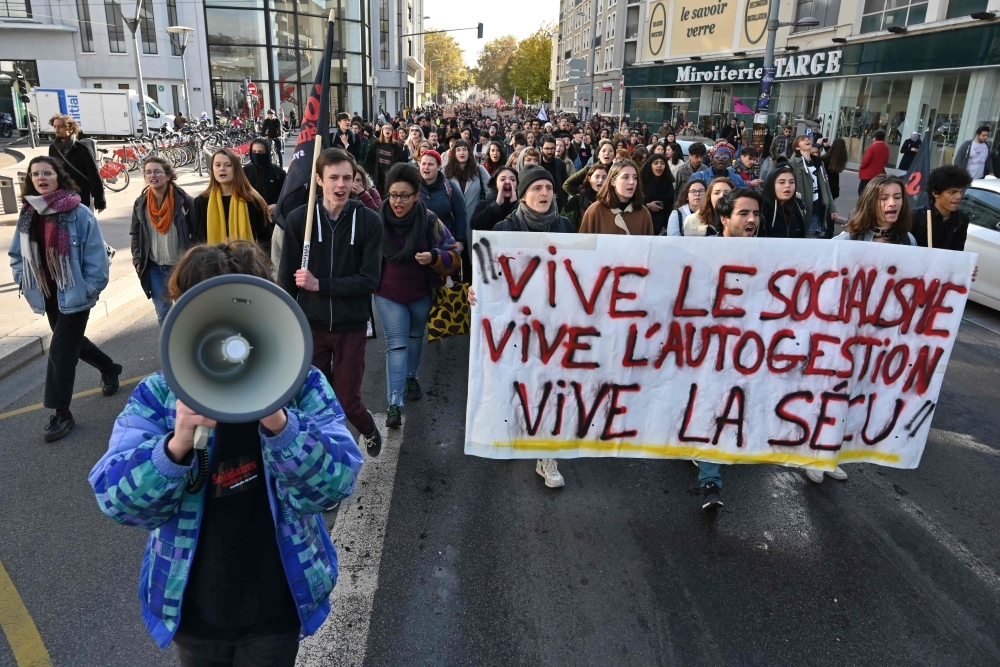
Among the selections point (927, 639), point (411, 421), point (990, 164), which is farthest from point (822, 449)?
point (990, 164)

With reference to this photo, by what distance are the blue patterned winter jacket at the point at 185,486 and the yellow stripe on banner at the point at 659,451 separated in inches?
71.3

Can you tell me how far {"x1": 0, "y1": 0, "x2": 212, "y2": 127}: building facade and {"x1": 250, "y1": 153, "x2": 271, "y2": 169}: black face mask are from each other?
120ft

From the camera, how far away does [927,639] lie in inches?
117

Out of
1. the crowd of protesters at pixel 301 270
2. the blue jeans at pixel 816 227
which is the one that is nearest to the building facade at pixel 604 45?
the blue jeans at pixel 816 227

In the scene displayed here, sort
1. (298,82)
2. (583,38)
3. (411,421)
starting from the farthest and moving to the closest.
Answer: (583,38) → (298,82) → (411,421)

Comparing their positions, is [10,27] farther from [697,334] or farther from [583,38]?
[583,38]

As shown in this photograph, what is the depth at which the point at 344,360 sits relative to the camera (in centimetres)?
414

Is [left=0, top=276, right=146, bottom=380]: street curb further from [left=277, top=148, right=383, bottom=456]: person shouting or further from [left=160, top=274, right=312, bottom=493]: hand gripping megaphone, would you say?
[left=160, top=274, right=312, bottom=493]: hand gripping megaphone

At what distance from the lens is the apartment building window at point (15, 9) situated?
36562mm

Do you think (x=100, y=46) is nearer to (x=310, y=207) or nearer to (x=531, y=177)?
(x=531, y=177)

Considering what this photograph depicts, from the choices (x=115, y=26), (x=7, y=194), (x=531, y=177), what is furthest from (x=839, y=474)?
(x=115, y=26)

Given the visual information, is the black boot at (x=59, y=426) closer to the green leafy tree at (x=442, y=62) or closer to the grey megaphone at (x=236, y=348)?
the grey megaphone at (x=236, y=348)

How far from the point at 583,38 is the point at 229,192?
72408 millimetres

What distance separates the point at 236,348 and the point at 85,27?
149ft
